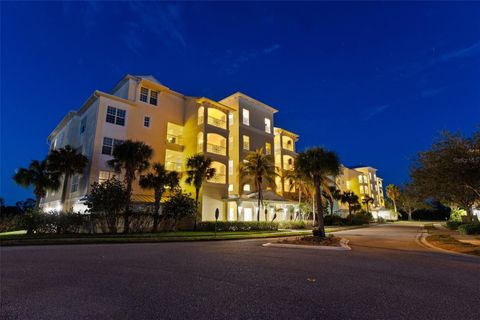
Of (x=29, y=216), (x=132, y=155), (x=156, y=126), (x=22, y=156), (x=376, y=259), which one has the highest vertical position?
(x=22, y=156)

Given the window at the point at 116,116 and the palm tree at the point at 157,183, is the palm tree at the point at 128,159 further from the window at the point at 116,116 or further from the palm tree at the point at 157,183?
the window at the point at 116,116

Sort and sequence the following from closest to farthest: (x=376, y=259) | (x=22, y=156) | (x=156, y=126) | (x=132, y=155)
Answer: (x=376, y=259) < (x=132, y=155) < (x=156, y=126) < (x=22, y=156)

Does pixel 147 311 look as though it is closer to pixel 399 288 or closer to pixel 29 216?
pixel 399 288

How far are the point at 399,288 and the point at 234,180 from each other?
29.4m

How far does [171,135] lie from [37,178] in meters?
14.8

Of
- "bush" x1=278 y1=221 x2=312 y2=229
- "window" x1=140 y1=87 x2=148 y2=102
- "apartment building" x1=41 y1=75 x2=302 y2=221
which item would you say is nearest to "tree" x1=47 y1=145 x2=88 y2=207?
"apartment building" x1=41 y1=75 x2=302 y2=221

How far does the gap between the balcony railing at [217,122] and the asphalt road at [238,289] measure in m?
26.1

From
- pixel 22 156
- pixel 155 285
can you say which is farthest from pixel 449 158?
pixel 22 156

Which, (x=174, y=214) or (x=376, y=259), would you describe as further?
(x=174, y=214)

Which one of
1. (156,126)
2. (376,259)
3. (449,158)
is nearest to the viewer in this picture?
(376,259)

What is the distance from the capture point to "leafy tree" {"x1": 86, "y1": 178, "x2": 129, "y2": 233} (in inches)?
833

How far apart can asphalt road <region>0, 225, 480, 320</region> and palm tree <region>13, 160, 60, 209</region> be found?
69.4 feet

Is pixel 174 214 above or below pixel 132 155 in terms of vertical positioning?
below

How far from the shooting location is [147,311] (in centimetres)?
430
